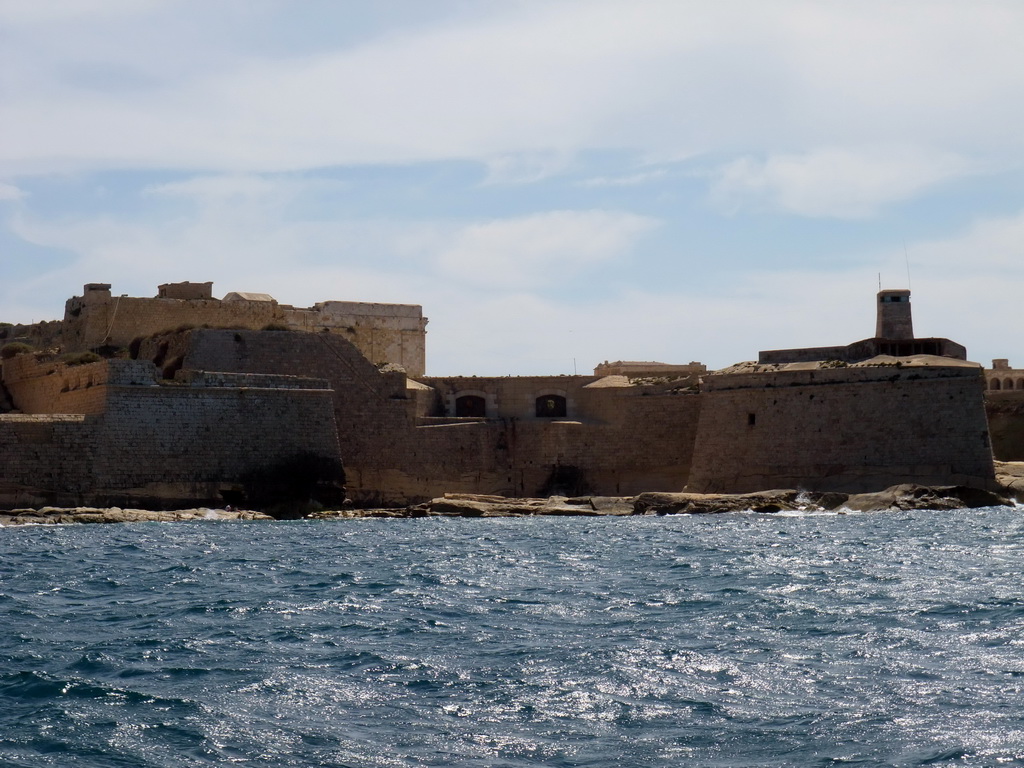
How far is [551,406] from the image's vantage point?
3681 centimetres

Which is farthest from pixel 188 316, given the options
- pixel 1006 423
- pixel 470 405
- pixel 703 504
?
pixel 1006 423

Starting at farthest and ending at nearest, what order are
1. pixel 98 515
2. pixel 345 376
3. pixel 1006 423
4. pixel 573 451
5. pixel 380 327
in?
pixel 1006 423
pixel 380 327
pixel 573 451
pixel 345 376
pixel 98 515

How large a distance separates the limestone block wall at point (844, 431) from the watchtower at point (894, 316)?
221 cm

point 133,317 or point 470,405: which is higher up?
point 133,317

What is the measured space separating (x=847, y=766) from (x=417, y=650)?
4475mm

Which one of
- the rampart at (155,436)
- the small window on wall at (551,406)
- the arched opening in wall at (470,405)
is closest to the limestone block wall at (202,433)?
the rampart at (155,436)

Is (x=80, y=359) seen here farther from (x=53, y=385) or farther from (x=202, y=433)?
(x=202, y=433)

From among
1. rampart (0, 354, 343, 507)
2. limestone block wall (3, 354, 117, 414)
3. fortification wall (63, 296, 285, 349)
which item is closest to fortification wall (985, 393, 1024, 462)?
rampart (0, 354, 343, 507)

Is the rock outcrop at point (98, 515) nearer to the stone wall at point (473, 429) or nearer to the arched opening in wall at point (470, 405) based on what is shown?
the stone wall at point (473, 429)

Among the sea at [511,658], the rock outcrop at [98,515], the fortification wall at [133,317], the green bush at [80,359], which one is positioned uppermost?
the fortification wall at [133,317]

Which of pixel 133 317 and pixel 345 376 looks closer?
pixel 345 376

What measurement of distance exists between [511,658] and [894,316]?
80.0 feet

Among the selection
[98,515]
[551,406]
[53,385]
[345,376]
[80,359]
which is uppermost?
[80,359]

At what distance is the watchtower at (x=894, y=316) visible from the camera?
112 ft
